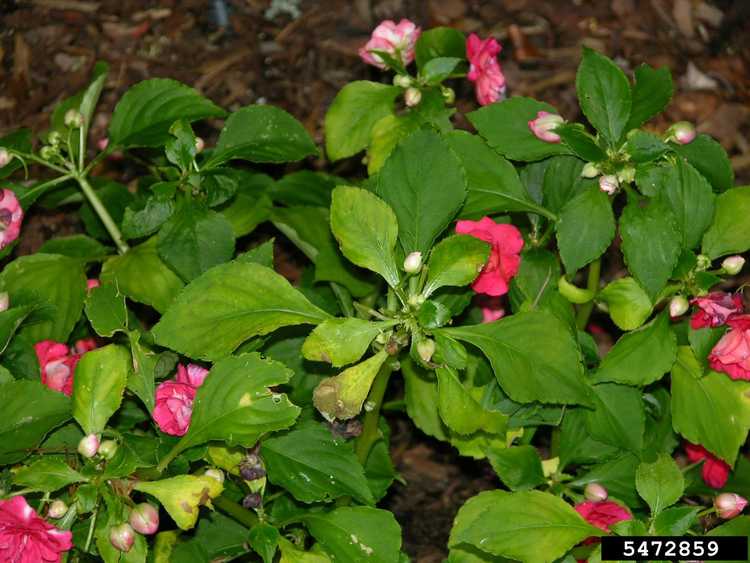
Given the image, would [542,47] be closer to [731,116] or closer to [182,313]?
[731,116]

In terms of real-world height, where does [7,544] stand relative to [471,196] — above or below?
below

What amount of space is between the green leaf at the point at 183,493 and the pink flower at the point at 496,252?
0.65 meters

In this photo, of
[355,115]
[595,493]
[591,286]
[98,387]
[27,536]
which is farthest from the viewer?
[355,115]

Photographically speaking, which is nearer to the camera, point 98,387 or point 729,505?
point 98,387

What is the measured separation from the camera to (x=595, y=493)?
2.01 metres

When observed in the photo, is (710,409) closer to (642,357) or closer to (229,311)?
(642,357)

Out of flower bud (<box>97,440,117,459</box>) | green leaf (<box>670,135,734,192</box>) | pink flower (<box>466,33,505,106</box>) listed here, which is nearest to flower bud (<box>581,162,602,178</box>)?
green leaf (<box>670,135,734,192</box>)

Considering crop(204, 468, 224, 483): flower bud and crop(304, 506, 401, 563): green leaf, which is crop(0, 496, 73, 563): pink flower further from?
crop(304, 506, 401, 563): green leaf

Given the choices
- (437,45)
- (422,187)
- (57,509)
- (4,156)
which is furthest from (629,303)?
(4,156)

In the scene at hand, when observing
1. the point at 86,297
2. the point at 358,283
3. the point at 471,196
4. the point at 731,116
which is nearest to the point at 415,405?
the point at 358,283

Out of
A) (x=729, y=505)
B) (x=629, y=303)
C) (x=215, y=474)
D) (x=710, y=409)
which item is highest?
(x=629, y=303)

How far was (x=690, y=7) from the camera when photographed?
3.43 m

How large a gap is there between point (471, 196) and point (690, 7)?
70.9 inches

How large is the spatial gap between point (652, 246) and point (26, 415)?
1.19 meters
